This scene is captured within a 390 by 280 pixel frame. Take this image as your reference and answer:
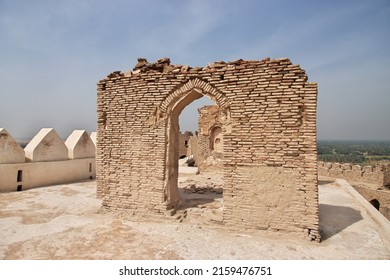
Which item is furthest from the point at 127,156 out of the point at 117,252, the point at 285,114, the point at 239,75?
the point at 285,114

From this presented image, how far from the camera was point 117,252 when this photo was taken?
4504 millimetres

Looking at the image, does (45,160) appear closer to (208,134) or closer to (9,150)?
(9,150)

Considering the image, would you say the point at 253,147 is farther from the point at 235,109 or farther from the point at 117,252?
the point at 117,252

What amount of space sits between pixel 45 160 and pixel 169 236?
7973 mm

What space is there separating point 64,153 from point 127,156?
624cm

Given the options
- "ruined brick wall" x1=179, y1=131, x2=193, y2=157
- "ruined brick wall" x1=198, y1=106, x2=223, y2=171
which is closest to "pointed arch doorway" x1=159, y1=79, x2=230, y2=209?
"ruined brick wall" x1=198, y1=106, x2=223, y2=171

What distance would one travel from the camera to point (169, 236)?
5227 millimetres

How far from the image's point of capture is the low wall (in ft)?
31.1

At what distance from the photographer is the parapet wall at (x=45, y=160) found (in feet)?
31.3

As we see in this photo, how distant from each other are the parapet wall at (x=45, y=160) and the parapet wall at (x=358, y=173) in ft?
51.1

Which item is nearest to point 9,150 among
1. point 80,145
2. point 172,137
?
point 80,145

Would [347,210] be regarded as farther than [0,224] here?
Yes

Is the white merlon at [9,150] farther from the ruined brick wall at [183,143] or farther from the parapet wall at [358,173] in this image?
the parapet wall at [358,173]
